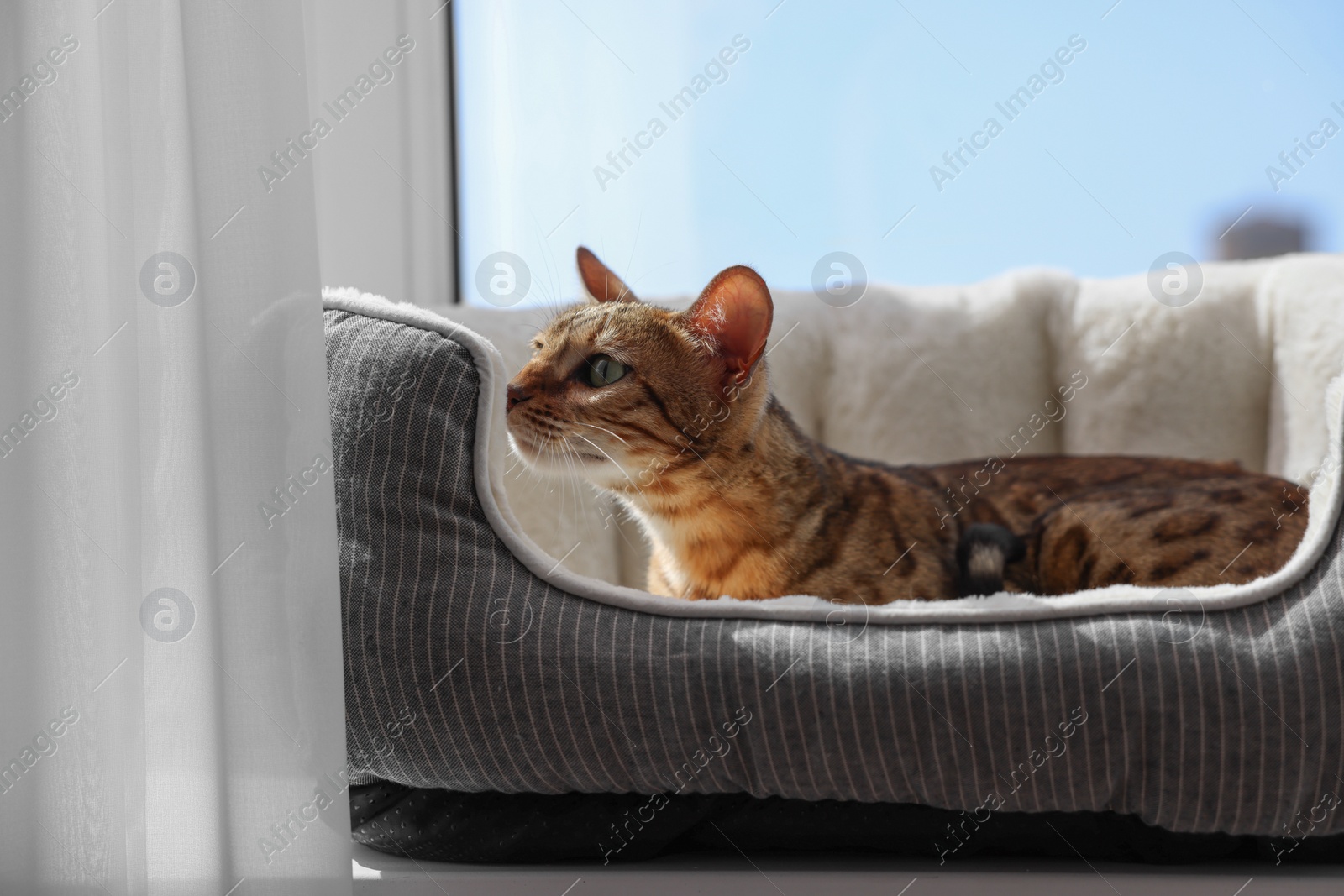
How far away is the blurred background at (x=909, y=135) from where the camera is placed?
286cm

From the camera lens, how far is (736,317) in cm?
153

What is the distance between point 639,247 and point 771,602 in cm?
207

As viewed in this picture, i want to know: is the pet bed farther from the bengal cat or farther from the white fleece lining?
the bengal cat

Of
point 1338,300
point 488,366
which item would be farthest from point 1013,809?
point 1338,300

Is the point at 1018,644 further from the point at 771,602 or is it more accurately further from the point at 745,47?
the point at 745,47

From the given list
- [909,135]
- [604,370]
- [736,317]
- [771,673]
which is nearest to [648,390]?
[604,370]

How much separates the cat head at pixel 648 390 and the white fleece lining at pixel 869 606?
0.47ft

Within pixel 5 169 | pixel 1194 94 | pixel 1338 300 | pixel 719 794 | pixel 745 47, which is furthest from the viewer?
pixel 745 47

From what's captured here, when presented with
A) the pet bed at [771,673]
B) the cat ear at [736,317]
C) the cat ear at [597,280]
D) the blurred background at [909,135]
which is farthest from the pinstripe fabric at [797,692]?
the blurred background at [909,135]

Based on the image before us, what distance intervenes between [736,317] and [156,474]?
0.83 meters

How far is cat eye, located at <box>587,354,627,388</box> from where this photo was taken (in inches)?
61.7

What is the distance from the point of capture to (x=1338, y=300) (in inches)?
92.0

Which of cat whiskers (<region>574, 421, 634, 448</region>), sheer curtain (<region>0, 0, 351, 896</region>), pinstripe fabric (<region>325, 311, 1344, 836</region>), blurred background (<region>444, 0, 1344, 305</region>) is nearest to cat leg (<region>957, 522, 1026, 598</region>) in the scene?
pinstripe fabric (<region>325, 311, 1344, 836</region>)

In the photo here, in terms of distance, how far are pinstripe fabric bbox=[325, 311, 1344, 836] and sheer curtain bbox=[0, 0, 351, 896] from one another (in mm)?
167
